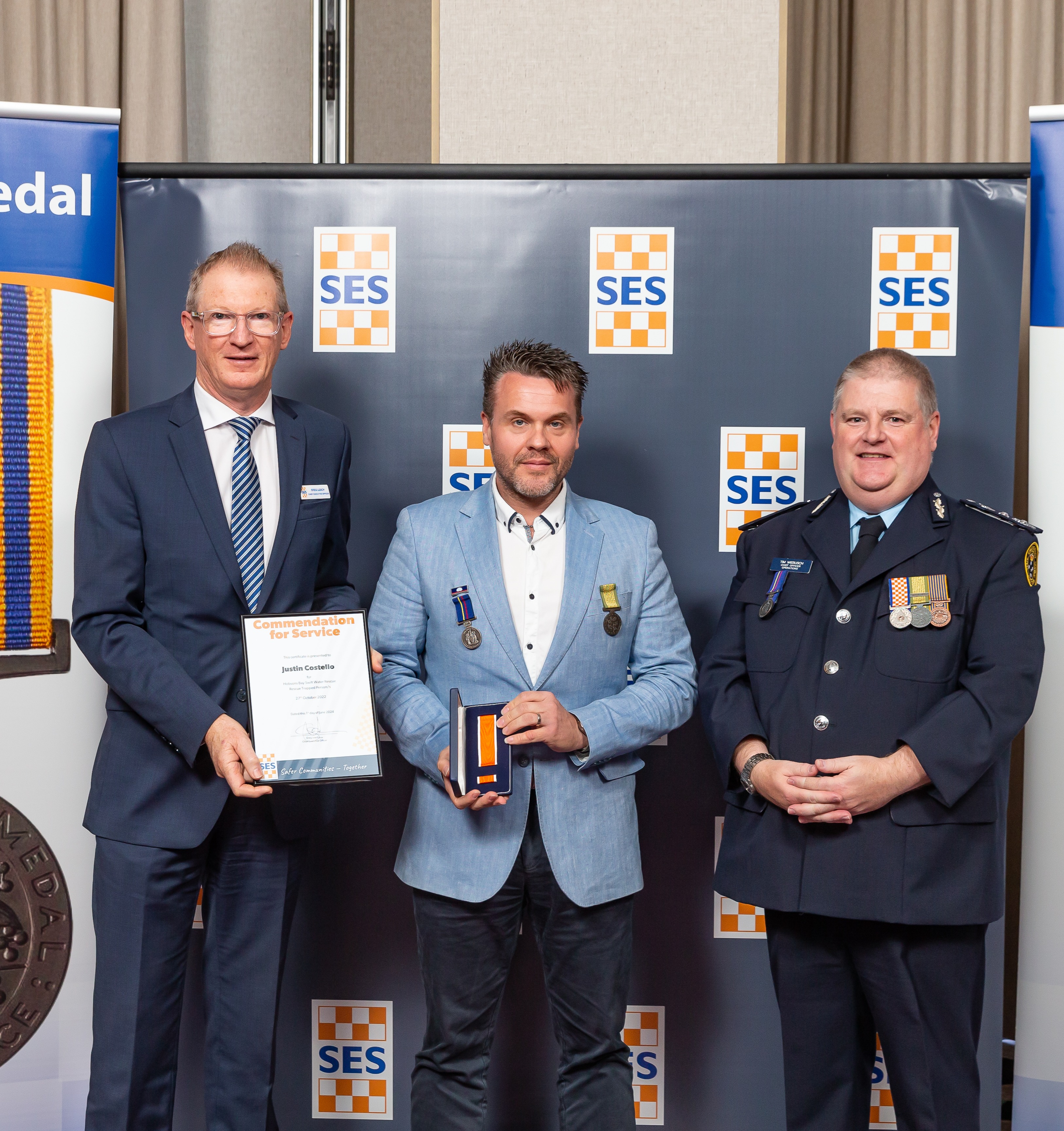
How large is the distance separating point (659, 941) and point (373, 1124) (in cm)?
90

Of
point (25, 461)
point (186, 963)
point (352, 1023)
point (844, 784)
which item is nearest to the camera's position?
point (844, 784)

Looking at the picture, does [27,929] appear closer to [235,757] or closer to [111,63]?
[235,757]

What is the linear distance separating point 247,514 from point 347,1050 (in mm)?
1518

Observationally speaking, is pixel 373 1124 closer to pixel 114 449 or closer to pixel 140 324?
pixel 114 449

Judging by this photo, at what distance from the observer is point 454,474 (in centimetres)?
274

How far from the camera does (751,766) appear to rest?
6.66 feet

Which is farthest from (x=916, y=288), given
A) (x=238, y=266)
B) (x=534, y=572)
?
(x=238, y=266)

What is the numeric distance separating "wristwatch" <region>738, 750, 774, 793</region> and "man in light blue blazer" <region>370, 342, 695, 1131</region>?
19 cm

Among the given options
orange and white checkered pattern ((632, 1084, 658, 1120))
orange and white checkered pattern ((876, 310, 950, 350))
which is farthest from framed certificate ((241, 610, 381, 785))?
orange and white checkered pattern ((876, 310, 950, 350))

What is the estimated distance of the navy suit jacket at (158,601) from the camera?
207cm

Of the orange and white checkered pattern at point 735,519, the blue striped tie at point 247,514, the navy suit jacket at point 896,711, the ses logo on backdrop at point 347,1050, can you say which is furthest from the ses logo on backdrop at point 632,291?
the ses logo on backdrop at point 347,1050

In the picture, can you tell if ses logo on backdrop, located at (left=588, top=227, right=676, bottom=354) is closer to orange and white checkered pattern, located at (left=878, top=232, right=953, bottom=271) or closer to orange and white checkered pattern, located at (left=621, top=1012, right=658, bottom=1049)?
orange and white checkered pattern, located at (left=878, top=232, right=953, bottom=271)

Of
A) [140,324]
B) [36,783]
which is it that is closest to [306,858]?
[36,783]
